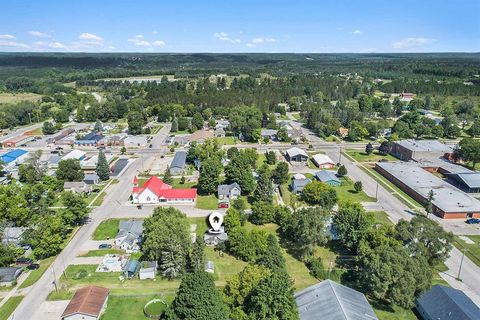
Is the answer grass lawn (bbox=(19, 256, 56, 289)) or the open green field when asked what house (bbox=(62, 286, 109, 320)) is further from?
the open green field

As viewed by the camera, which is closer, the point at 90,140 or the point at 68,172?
the point at 68,172

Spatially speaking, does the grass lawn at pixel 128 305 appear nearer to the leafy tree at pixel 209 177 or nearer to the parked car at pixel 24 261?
the parked car at pixel 24 261

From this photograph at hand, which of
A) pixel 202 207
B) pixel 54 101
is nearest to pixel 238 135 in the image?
pixel 202 207

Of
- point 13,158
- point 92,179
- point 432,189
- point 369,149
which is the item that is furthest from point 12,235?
point 369,149

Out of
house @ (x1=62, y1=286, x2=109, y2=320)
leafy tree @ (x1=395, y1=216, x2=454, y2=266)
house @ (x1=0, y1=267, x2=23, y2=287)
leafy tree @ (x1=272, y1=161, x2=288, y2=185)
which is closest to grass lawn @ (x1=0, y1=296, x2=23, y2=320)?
house @ (x1=0, y1=267, x2=23, y2=287)

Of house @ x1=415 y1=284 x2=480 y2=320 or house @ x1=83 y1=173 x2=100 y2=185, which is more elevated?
house @ x1=415 y1=284 x2=480 y2=320

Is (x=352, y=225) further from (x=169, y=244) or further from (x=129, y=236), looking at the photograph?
(x=129, y=236)
